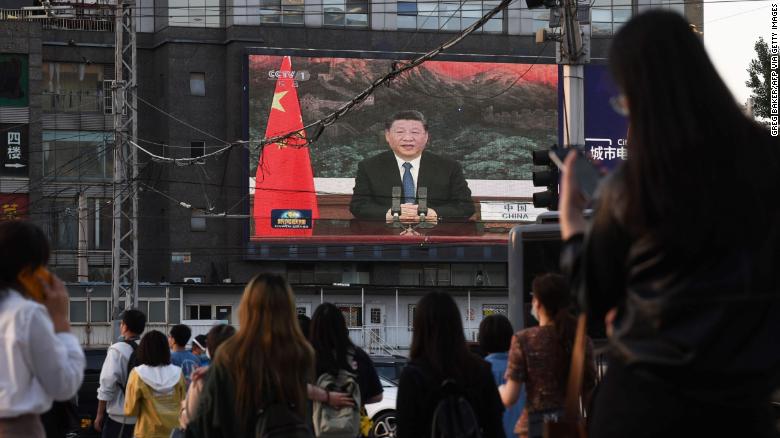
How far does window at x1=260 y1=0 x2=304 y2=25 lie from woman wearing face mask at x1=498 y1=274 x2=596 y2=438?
2405 inches

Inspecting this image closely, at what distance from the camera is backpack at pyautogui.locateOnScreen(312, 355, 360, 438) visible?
703 cm

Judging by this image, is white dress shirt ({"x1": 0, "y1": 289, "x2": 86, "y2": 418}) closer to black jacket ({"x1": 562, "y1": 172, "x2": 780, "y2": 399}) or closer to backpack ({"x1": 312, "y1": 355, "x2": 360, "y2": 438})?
black jacket ({"x1": 562, "y1": 172, "x2": 780, "y2": 399})

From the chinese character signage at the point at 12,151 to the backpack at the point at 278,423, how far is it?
58.4m

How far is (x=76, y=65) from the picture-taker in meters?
65.8

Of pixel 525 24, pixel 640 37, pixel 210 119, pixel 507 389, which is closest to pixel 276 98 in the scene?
pixel 210 119

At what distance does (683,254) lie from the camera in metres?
2.50

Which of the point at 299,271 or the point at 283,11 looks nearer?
the point at 299,271

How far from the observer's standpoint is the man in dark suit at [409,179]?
215 ft

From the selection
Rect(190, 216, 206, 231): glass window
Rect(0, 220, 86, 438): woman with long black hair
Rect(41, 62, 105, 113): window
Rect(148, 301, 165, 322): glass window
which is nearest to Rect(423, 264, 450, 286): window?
Rect(190, 216, 206, 231): glass window

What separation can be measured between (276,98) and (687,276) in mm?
62670

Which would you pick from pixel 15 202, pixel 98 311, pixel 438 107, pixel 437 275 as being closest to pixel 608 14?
pixel 438 107

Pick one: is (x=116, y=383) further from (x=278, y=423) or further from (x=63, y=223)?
(x=63, y=223)

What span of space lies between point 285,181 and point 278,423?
Result: 193 ft

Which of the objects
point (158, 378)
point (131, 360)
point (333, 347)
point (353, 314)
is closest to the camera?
point (333, 347)
